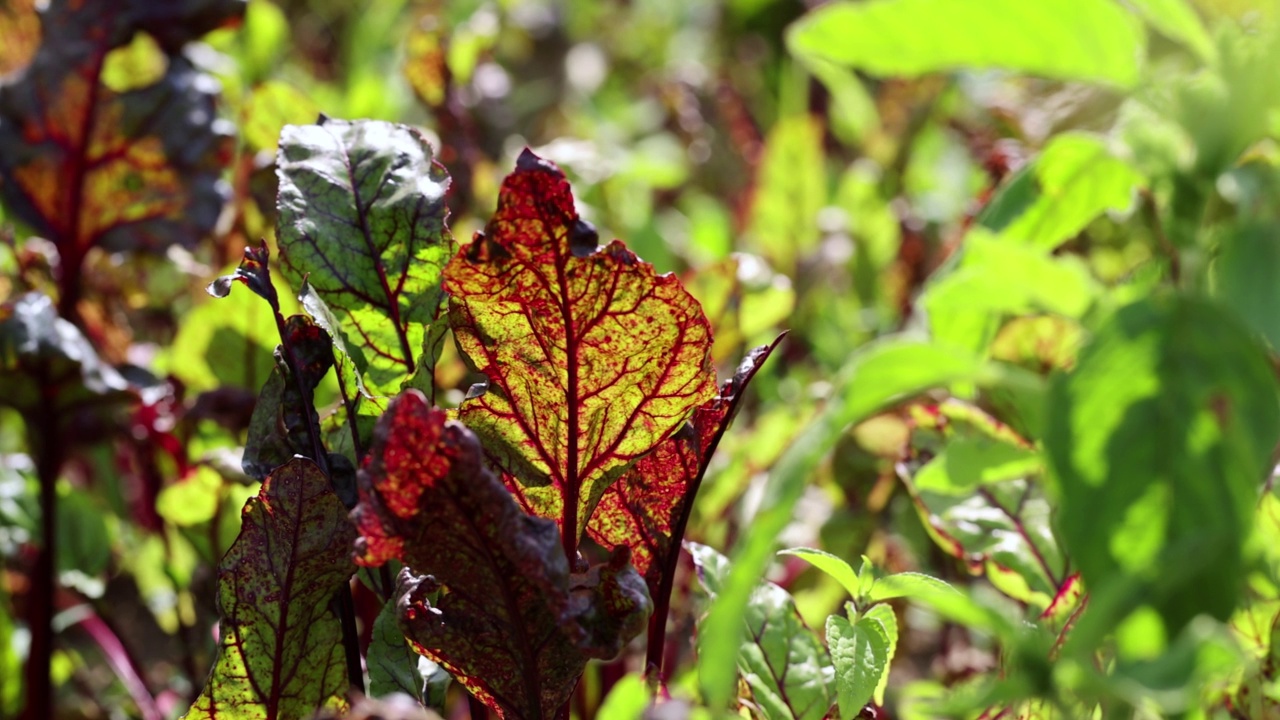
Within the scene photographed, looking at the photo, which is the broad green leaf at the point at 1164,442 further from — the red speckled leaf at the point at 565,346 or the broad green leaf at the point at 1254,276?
the red speckled leaf at the point at 565,346

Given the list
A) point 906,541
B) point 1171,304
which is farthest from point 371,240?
point 906,541

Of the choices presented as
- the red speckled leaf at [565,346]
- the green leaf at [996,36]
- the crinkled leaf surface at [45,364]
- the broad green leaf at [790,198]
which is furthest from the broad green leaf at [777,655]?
the broad green leaf at [790,198]

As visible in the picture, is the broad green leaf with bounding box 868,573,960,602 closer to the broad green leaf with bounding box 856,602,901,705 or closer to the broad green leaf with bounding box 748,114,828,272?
the broad green leaf with bounding box 856,602,901,705

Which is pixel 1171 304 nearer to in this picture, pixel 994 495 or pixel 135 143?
pixel 994 495

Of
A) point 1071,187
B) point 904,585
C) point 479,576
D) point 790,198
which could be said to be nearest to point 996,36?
point 1071,187

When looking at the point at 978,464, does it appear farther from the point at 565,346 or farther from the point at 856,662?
the point at 565,346

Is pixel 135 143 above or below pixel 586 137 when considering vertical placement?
above
